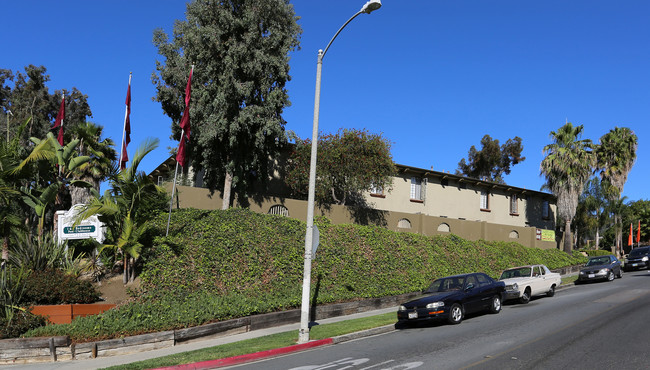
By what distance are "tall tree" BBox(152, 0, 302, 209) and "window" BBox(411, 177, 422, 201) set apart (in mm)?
12164

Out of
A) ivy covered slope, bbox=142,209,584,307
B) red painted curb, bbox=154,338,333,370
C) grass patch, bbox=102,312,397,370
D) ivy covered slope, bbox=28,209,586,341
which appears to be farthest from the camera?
ivy covered slope, bbox=142,209,584,307

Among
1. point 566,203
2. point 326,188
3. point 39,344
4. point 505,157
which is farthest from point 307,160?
point 505,157

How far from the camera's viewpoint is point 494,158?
214ft

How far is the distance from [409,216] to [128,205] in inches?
667

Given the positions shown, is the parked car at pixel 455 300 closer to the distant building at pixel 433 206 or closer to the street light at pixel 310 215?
the street light at pixel 310 215

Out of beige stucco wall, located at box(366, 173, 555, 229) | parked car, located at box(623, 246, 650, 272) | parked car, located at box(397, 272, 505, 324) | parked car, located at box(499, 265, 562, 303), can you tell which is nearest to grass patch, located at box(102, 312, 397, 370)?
parked car, located at box(397, 272, 505, 324)

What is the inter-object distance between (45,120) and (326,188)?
28250 millimetres

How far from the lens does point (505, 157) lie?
66.2 m

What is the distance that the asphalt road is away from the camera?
28.1 feet

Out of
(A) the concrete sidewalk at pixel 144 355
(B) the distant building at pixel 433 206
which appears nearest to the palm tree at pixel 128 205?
(A) the concrete sidewalk at pixel 144 355

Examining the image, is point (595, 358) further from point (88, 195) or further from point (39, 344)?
point (88, 195)

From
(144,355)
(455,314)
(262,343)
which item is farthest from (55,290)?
(455,314)

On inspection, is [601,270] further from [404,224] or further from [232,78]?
[232,78]

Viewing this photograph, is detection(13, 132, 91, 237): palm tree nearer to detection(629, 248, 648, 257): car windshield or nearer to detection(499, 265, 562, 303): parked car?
detection(499, 265, 562, 303): parked car
